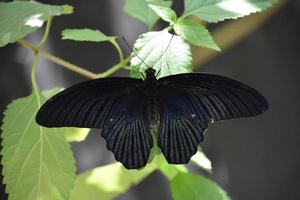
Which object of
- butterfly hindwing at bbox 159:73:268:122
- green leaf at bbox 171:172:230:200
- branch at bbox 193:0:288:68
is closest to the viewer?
butterfly hindwing at bbox 159:73:268:122

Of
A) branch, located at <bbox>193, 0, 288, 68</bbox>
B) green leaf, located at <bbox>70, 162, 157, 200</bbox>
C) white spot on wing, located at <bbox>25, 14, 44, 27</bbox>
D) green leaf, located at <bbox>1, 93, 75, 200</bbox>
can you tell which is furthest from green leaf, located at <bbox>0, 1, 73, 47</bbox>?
branch, located at <bbox>193, 0, 288, 68</bbox>

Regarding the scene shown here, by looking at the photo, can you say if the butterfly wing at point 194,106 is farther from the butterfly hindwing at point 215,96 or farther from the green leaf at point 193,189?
the green leaf at point 193,189

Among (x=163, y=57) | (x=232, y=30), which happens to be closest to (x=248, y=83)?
(x=232, y=30)

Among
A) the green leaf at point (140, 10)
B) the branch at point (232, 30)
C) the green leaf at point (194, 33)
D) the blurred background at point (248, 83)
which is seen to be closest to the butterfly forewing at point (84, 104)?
the green leaf at point (194, 33)

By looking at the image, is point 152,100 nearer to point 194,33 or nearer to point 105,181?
point 194,33

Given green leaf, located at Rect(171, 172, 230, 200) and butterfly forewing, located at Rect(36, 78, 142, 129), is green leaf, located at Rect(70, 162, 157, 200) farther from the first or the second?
butterfly forewing, located at Rect(36, 78, 142, 129)
